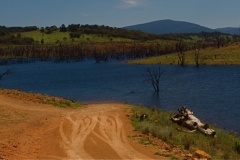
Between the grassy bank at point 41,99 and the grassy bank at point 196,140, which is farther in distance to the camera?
the grassy bank at point 41,99

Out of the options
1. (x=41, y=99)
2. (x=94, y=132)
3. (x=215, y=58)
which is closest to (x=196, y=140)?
(x=94, y=132)

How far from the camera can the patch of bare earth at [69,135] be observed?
18.5 meters

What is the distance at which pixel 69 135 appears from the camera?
23078 millimetres

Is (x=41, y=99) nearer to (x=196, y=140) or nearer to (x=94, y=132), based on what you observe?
(x=94, y=132)

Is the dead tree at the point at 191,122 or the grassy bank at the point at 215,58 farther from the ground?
the grassy bank at the point at 215,58

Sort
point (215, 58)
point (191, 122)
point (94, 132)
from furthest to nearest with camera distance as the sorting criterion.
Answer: point (215, 58) < point (191, 122) < point (94, 132)

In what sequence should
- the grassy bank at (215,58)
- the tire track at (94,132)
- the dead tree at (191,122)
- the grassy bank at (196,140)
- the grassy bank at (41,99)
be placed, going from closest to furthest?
the tire track at (94,132) → the grassy bank at (196,140) → the dead tree at (191,122) → the grassy bank at (41,99) → the grassy bank at (215,58)

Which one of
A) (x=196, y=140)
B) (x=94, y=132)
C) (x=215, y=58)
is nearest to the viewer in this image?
(x=196, y=140)

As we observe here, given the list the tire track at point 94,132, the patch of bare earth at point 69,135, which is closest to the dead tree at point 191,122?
the patch of bare earth at point 69,135

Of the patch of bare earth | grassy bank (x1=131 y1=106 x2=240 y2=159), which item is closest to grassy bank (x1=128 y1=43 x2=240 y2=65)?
the patch of bare earth

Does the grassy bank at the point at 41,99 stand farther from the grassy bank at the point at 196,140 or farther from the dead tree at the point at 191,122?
the dead tree at the point at 191,122

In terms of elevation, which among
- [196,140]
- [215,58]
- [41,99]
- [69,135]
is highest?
[215,58]

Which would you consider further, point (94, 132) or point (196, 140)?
point (94, 132)

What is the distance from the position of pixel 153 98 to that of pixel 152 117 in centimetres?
2264
